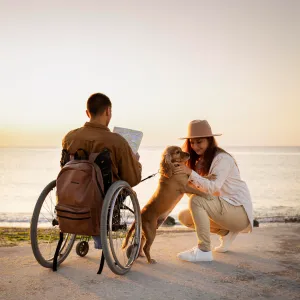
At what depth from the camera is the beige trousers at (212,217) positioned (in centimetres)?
448

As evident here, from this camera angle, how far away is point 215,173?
461cm

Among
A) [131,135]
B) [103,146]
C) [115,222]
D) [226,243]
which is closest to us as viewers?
[103,146]

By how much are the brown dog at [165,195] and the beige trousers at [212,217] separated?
14cm

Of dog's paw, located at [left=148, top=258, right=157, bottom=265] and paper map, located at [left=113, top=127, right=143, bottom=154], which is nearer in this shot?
paper map, located at [left=113, top=127, right=143, bottom=154]

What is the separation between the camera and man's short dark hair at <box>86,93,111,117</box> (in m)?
3.89

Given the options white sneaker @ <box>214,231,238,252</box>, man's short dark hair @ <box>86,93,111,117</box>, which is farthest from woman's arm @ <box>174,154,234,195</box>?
man's short dark hair @ <box>86,93,111,117</box>

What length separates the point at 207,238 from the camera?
4480mm

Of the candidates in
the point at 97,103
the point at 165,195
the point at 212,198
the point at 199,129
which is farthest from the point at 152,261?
the point at 97,103

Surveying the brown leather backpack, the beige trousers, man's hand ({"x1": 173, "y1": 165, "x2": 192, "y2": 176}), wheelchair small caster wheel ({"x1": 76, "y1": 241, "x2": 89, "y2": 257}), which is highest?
man's hand ({"x1": 173, "y1": 165, "x2": 192, "y2": 176})

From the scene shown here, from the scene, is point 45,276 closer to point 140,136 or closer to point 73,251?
point 73,251

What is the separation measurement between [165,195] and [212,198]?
19.8 inches

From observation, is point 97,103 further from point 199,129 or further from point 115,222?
point 199,129

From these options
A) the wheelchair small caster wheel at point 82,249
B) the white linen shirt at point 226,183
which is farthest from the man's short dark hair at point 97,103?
the wheelchair small caster wheel at point 82,249

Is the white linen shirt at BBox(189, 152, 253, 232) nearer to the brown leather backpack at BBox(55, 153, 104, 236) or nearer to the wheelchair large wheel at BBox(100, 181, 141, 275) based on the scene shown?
the wheelchair large wheel at BBox(100, 181, 141, 275)
